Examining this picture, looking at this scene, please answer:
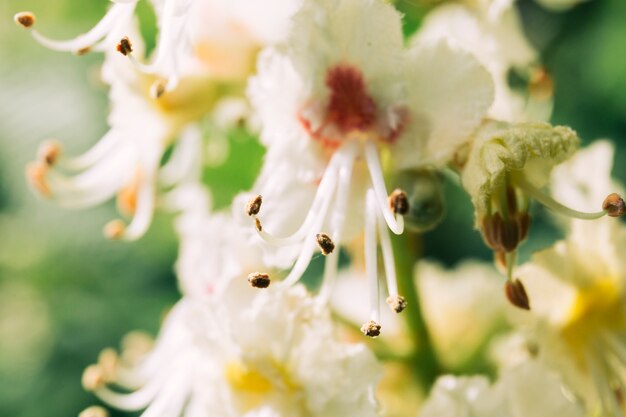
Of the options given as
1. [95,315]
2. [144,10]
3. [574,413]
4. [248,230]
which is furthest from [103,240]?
[574,413]

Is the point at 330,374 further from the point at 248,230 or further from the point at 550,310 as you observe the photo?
the point at 550,310

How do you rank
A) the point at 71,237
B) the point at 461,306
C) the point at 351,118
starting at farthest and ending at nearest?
1. the point at 71,237
2. the point at 461,306
3. the point at 351,118

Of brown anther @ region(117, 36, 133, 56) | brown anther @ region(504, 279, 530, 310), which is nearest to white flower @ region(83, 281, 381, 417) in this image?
brown anther @ region(504, 279, 530, 310)

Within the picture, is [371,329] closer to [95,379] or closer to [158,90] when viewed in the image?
[158,90]

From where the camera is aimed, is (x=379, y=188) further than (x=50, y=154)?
No

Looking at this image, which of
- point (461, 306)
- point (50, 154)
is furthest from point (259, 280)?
point (461, 306)

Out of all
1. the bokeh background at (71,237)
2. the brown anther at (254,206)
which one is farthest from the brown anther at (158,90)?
the bokeh background at (71,237)

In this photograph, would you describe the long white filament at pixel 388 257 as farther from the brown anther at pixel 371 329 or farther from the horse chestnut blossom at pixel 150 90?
the horse chestnut blossom at pixel 150 90
